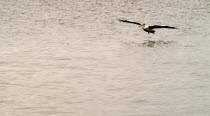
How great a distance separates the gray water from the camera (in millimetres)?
13953

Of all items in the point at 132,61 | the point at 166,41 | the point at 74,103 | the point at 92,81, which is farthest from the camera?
the point at 166,41

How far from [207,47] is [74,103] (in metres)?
12.0

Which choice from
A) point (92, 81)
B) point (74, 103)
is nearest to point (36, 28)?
point (92, 81)

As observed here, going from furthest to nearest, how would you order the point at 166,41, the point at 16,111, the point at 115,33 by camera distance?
the point at 115,33 → the point at 166,41 → the point at 16,111

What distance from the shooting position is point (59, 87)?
15680mm

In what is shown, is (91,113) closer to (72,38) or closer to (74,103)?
(74,103)

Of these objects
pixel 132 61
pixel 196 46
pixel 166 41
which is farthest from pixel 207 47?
pixel 132 61

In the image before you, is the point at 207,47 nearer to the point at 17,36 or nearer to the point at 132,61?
the point at 132,61

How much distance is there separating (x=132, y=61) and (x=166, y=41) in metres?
5.92

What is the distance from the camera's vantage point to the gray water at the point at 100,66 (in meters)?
14.0

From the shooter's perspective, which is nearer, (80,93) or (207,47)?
(80,93)

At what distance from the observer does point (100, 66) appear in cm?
1928

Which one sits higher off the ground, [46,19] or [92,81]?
[46,19]

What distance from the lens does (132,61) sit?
2100cm
